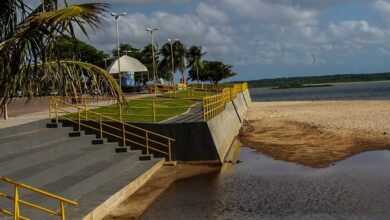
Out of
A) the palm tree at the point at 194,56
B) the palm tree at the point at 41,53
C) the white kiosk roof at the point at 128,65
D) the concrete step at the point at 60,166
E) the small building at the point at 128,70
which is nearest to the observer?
the palm tree at the point at 41,53

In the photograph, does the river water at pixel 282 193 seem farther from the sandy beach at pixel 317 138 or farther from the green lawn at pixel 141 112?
the green lawn at pixel 141 112

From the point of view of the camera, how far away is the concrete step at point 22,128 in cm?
1642

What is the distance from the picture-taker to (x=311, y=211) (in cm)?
1313

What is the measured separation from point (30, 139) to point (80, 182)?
321 centimetres

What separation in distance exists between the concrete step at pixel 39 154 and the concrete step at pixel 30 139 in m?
0.20

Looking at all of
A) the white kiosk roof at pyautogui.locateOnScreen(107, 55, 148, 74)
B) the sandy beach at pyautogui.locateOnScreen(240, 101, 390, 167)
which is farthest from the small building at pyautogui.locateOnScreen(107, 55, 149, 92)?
the sandy beach at pyautogui.locateOnScreen(240, 101, 390, 167)

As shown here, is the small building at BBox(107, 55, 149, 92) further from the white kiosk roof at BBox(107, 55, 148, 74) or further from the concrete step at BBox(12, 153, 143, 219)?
the concrete step at BBox(12, 153, 143, 219)

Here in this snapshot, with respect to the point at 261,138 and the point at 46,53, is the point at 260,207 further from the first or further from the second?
the point at 261,138

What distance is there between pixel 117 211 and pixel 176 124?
26.6 ft

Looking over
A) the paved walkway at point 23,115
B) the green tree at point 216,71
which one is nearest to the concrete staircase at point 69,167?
the paved walkway at point 23,115

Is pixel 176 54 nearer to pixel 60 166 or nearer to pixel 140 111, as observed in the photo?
pixel 140 111

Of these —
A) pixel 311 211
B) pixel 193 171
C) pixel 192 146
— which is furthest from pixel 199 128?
pixel 311 211

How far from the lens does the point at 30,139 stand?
16.0 meters

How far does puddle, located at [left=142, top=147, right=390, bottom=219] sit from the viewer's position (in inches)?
517
